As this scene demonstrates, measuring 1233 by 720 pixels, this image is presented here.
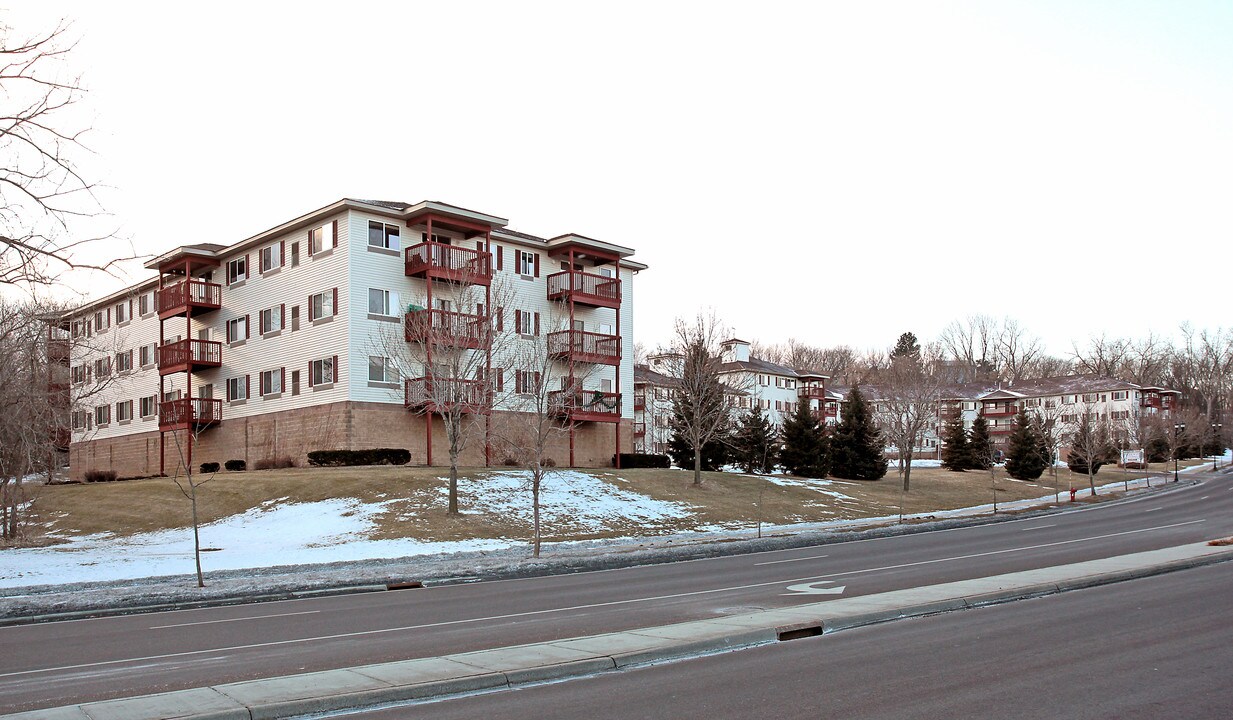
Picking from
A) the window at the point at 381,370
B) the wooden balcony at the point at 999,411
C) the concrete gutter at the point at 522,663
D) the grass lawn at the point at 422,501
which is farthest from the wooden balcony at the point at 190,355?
the wooden balcony at the point at 999,411

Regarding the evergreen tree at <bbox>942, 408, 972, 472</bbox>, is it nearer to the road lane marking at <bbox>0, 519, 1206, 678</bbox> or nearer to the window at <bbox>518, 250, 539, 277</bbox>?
the window at <bbox>518, 250, 539, 277</bbox>

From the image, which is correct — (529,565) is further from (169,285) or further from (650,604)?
(169,285)

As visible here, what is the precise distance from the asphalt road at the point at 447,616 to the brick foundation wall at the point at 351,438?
20.5 meters

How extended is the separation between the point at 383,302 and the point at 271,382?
28.0 feet

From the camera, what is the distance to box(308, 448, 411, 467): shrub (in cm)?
4406

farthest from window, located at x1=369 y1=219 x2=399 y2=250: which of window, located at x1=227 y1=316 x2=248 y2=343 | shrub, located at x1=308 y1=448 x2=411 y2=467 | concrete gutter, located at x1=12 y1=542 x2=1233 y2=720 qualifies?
concrete gutter, located at x1=12 y1=542 x2=1233 y2=720

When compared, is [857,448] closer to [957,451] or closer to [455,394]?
[957,451]

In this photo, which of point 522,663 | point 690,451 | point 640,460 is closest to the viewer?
A: point 522,663

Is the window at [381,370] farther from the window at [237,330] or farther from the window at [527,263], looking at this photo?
the window at [237,330]

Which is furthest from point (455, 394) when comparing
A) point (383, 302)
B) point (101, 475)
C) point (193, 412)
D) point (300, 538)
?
point (101, 475)

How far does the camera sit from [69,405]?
3741 cm

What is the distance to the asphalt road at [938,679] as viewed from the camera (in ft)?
26.6

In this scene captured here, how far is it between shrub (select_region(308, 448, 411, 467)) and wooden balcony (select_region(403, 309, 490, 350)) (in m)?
5.24

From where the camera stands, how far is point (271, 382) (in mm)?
50750
